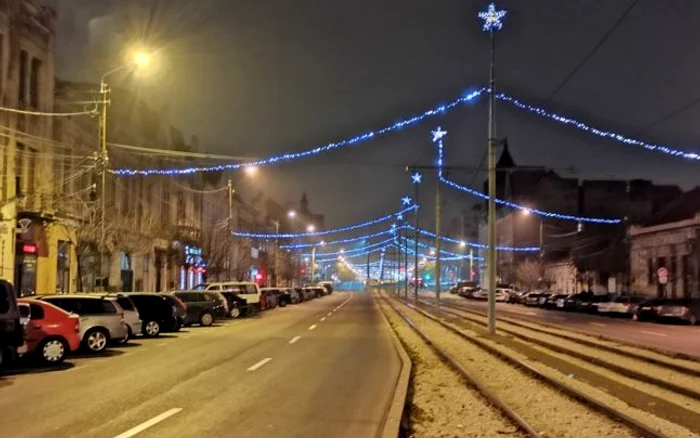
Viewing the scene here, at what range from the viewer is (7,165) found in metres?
29.0

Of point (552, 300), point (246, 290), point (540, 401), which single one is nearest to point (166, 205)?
point (246, 290)

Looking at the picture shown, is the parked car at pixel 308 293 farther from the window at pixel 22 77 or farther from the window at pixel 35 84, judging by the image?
the window at pixel 22 77

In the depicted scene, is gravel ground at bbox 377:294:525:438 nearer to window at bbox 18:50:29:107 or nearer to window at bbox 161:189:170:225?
window at bbox 18:50:29:107

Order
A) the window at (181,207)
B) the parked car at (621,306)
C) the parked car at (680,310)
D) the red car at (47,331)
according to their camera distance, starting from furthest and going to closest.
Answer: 1. the window at (181,207)
2. the parked car at (621,306)
3. the parked car at (680,310)
4. the red car at (47,331)

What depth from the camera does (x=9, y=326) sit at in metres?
14.6

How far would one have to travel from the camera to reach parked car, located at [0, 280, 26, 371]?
47.4 ft

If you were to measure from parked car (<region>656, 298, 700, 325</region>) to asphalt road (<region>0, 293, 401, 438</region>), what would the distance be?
22.6 metres

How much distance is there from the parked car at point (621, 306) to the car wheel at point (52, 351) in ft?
113

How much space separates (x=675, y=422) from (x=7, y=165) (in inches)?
1042

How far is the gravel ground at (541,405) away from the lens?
9469 millimetres

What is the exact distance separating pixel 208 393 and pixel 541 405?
17.9ft

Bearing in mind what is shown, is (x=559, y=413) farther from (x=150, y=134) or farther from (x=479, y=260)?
(x=479, y=260)

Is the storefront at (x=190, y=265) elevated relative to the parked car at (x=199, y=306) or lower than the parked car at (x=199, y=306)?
elevated

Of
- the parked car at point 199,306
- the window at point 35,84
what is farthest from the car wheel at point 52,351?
the window at point 35,84
